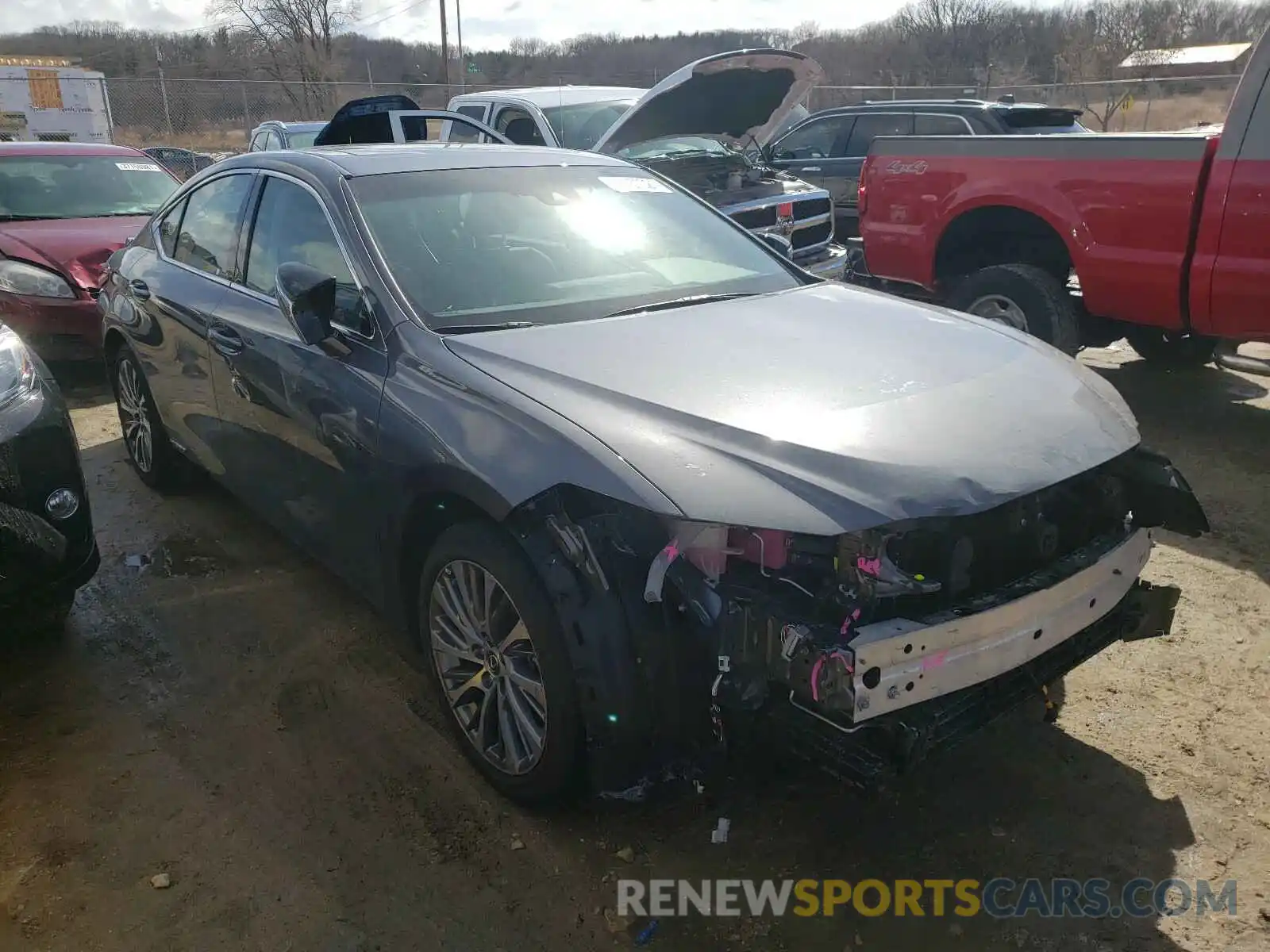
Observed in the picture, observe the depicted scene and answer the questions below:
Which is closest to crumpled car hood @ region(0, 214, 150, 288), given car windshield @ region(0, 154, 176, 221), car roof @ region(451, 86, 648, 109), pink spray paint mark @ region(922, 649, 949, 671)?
car windshield @ region(0, 154, 176, 221)

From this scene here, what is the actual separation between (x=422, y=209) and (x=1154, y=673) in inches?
118

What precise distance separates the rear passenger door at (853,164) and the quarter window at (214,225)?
24.3 feet

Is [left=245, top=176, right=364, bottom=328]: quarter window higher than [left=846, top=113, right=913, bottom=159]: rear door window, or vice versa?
[left=846, top=113, right=913, bottom=159]: rear door window

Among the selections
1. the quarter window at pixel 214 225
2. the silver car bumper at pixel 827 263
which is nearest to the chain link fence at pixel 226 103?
the silver car bumper at pixel 827 263

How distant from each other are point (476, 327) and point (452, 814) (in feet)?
4.67

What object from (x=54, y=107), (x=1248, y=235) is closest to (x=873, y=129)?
(x=1248, y=235)

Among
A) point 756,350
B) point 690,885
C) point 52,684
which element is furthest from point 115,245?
point 690,885

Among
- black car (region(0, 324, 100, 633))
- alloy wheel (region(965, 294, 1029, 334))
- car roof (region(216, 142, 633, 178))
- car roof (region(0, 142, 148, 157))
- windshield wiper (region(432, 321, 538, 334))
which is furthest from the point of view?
car roof (region(0, 142, 148, 157))

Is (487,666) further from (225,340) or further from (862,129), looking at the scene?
(862,129)

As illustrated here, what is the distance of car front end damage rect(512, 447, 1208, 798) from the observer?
213 centimetres

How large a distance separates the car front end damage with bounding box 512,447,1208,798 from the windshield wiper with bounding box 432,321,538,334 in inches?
28.4

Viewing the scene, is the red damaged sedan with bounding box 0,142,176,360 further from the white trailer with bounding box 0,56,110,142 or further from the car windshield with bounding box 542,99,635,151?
the white trailer with bounding box 0,56,110,142

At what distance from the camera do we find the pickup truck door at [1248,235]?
15.4 ft

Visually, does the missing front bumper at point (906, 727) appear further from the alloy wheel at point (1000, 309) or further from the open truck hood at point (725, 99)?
the open truck hood at point (725, 99)
